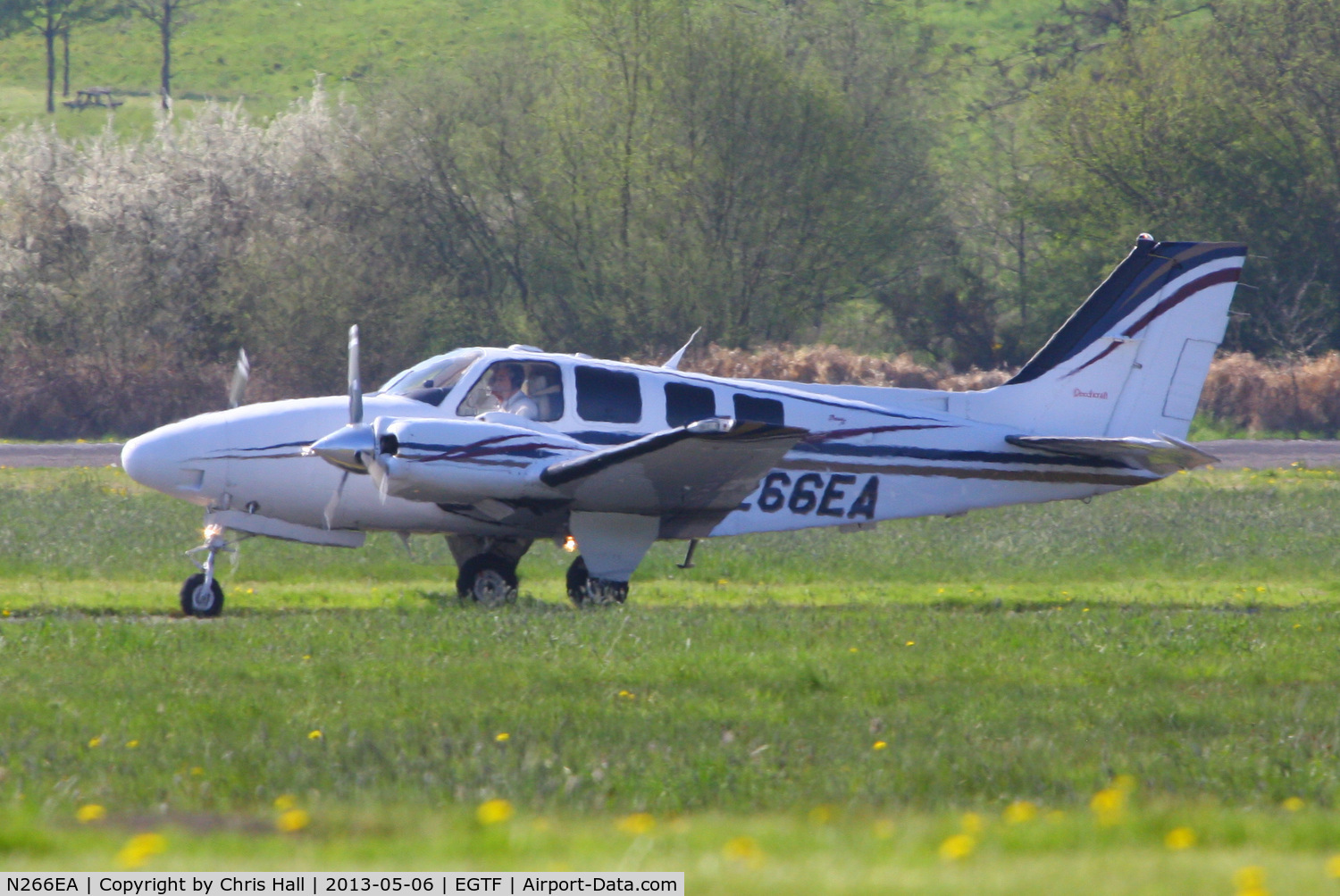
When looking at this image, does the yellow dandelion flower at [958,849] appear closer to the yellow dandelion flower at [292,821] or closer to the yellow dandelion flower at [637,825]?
the yellow dandelion flower at [637,825]

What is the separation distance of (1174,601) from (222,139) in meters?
38.7

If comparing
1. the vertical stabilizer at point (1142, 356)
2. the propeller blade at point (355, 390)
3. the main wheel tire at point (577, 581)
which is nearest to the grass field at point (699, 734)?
the main wheel tire at point (577, 581)

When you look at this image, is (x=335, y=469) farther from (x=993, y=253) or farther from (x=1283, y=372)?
(x=993, y=253)

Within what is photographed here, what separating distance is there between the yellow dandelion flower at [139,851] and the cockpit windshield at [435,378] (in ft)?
30.4

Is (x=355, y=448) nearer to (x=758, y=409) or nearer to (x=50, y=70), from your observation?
(x=758, y=409)

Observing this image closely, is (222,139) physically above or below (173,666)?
above

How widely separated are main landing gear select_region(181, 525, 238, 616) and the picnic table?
83592 millimetres

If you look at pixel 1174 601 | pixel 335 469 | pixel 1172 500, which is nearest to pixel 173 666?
pixel 335 469

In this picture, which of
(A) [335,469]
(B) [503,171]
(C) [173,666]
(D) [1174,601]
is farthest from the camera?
(B) [503,171]

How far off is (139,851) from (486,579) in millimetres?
9970

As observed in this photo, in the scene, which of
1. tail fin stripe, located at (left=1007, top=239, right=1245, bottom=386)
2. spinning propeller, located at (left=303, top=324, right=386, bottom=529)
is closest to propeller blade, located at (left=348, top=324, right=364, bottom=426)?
spinning propeller, located at (left=303, top=324, right=386, bottom=529)

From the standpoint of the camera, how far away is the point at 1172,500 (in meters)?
23.8

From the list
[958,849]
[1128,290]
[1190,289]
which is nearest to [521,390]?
[1128,290]

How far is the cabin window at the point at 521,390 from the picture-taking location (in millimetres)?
14070
